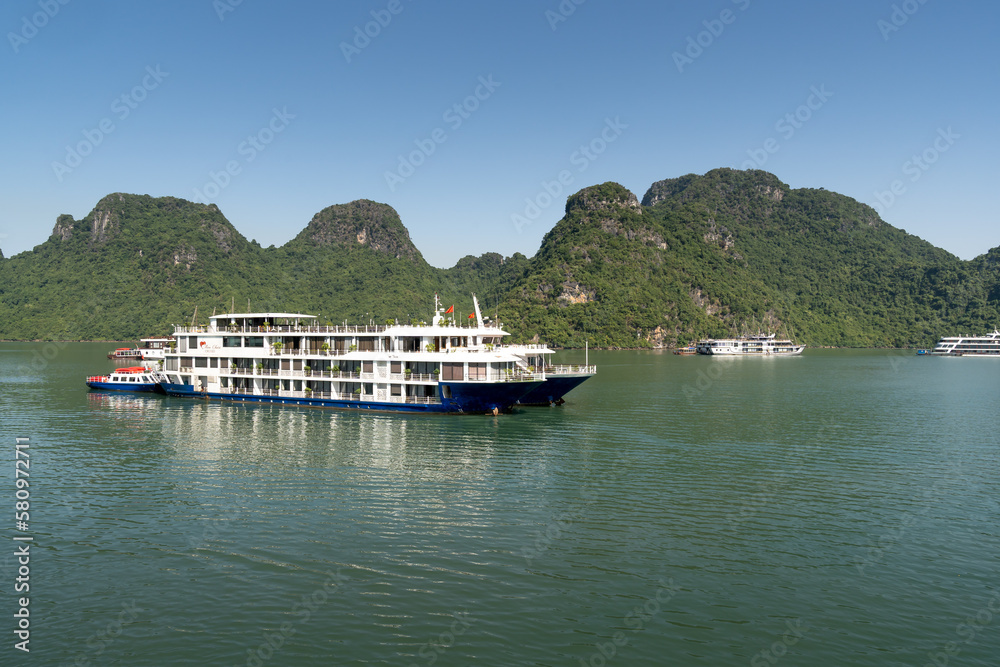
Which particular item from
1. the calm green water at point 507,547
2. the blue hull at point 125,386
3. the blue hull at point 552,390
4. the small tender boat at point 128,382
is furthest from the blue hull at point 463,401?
the blue hull at point 125,386

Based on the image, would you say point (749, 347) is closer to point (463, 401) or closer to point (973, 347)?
point (973, 347)

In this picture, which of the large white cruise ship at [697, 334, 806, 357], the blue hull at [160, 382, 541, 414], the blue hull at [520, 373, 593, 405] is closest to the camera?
the blue hull at [160, 382, 541, 414]

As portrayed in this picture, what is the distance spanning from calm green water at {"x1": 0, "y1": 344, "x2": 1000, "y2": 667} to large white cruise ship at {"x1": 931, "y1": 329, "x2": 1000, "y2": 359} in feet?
496

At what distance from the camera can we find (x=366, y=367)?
185 feet

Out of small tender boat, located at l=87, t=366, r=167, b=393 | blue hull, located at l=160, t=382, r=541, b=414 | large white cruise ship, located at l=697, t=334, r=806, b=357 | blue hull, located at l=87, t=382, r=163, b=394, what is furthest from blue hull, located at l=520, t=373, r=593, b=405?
large white cruise ship, located at l=697, t=334, r=806, b=357

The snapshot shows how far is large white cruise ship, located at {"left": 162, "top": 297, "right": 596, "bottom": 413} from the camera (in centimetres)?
5191

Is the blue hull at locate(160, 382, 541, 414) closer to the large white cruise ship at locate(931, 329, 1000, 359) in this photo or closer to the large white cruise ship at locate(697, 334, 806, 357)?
the large white cruise ship at locate(697, 334, 806, 357)

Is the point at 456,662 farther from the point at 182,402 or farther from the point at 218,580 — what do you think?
the point at 182,402

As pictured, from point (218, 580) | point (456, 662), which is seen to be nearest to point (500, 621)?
point (456, 662)

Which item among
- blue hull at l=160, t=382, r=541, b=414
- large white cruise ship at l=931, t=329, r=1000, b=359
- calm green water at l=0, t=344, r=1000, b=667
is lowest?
calm green water at l=0, t=344, r=1000, b=667

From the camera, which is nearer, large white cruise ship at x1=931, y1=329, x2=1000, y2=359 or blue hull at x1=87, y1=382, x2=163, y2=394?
blue hull at x1=87, y1=382, x2=163, y2=394

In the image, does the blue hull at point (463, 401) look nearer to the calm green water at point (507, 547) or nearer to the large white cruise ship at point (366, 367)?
the large white cruise ship at point (366, 367)

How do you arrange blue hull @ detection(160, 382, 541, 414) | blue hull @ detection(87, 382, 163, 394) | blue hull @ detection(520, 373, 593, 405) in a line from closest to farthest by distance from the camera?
blue hull @ detection(160, 382, 541, 414) < blue hull @ detection(520, 373, 593, 405) < blue hull @ detection(87, 382, 163, 394)

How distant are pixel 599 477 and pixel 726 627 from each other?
15747 millimetres
